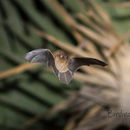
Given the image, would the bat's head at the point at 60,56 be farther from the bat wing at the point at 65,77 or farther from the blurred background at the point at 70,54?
the blurred background at the point at 70,54

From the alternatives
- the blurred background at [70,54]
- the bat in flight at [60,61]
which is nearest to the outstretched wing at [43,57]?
the bat in flight at [60,61]

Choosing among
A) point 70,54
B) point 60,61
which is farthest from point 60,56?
point 70,54

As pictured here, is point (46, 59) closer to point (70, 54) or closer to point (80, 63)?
point (80, 63)

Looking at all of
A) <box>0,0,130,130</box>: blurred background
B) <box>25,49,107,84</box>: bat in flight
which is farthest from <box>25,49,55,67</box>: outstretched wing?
<box>0,0,130,130</box>: blurred background

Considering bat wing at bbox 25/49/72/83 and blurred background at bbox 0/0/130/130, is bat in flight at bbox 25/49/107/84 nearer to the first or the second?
bat wing at bbox 25/49/72/83

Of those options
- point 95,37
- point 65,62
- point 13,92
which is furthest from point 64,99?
point 65,62

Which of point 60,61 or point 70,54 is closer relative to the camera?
point 60,61
